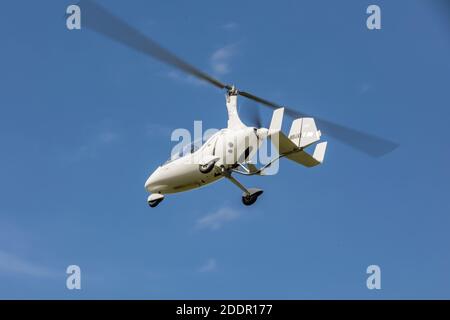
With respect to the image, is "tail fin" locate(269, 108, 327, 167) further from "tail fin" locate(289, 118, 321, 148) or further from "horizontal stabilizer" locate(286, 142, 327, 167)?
"horizontal stabilizer" locate(286, 142, 327, 167)

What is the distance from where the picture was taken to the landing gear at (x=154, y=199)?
55.5 m

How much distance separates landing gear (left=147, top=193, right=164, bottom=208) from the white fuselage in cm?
46

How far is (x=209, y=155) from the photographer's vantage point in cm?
5228

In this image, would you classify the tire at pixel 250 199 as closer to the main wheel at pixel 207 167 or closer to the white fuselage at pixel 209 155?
the white fuselage at pixel 209 155

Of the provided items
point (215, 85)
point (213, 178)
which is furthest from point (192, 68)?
point (213, 178)

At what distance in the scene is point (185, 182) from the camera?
53281 millimetres

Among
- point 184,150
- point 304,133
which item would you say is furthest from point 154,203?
point 304,133

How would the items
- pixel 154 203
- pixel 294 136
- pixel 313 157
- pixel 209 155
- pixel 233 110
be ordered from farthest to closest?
pixel 154 203, pixel 233 110, pixel 313 157, pixel 209 155, pixel 294 136

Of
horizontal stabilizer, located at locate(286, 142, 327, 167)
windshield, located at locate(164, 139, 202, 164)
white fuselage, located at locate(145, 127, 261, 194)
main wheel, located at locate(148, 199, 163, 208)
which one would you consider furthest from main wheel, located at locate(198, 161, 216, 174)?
main wheel, located at locate(148, 199, 163, 208)

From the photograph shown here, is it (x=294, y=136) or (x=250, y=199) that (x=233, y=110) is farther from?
(x=250, y=199)

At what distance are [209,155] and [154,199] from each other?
574cm

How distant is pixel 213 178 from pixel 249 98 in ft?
20.7

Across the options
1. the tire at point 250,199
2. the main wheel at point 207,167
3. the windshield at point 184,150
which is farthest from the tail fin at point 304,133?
the windshield at point 184,150

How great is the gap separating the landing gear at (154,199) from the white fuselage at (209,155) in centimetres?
46
